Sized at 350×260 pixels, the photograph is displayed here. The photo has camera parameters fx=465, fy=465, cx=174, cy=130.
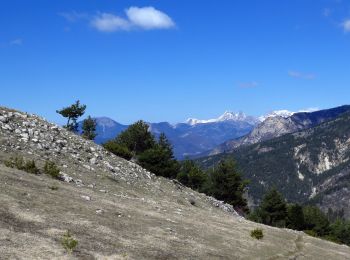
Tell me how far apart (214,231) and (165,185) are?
3162 cm

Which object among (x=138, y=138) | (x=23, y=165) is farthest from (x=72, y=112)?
(x=23, y=165)

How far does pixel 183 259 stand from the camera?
92.1 feet

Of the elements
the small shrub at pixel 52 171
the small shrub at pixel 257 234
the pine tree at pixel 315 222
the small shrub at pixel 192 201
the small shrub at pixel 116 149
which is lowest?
the pine tree at pixel 315 222

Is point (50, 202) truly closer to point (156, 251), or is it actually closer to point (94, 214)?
point (94, 214)

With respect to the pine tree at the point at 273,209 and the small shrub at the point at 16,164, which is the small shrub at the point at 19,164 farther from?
the pine tree at the point at 273,209

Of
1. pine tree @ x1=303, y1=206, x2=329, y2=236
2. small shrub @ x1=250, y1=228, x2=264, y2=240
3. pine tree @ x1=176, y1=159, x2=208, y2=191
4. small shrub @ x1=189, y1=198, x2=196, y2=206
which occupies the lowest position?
pine tree @ x1=303, y1=206, x2=329, y2=236

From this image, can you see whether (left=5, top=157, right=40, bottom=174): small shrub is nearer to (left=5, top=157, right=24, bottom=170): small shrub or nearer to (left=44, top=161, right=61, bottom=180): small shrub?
(left=5, top=157, right=24, bottom=170): small shrub

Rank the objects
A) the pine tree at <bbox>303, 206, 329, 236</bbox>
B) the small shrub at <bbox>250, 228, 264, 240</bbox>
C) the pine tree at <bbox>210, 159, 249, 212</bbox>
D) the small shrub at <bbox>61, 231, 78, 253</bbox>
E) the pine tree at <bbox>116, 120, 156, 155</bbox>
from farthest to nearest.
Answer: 1. the pine tree at <bbox>303, 206, 329, 236</bbox>
2. the pine tree at <bbox>210, 159, 249, 212</bbox>
3. the pine tree at <bbox>116, 120, 156, 155</bbox>
4. the small shrub at <bbox>250, 228, 264, 240</bbox>
5. the small shrub at <bbox>61, 231, 78, 253</bbox>

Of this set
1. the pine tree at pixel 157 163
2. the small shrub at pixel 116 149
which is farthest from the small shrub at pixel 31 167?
the pine tree at pixel 157 163

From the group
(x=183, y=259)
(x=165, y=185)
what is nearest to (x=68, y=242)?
(x=183, y=259)

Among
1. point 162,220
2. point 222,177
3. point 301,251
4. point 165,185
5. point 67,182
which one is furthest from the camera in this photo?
point 222,177

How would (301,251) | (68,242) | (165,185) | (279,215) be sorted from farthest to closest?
(279,215) < (165,185) < (301,251) < (68,242)

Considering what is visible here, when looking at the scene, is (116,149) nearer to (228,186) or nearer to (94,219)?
(228,186)

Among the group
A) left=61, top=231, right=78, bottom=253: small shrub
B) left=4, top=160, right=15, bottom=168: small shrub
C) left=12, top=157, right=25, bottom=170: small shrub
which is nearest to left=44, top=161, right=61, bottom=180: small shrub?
left=12, top=157, right=25, bottom=170: small shrub
